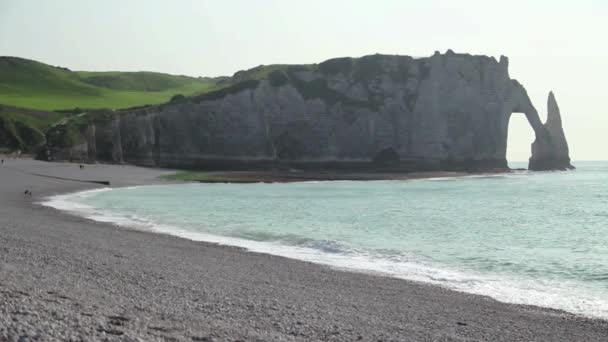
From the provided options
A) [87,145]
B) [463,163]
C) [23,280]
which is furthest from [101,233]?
[463,163]

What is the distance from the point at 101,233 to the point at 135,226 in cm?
430

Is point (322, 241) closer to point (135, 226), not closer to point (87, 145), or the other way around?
point (135, 226)

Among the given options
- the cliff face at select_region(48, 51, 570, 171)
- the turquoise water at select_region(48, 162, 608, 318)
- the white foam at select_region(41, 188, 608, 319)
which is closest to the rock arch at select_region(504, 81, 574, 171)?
the cliff face at select_region(48, 51, 570, 171)

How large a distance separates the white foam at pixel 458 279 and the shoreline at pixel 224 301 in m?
0.80

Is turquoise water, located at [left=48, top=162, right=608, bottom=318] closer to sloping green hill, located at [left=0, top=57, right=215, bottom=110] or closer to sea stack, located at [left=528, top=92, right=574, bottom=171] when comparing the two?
sea stack, located at [left=528, top=92, right=574, bottom=171]

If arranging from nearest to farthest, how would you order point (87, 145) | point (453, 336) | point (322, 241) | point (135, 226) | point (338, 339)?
point (338, 339), point (453, 336), point (322, 241), point (135, 226), point (87, 145)

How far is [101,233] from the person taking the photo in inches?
851

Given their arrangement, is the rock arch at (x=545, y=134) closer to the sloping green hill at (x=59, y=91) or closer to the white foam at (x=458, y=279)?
the sloping green hill at (x=59, y=91)

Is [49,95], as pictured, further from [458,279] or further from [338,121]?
[458,279]

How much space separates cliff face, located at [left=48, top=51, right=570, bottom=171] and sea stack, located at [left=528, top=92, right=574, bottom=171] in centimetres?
901

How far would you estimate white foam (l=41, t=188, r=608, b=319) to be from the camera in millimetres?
13422

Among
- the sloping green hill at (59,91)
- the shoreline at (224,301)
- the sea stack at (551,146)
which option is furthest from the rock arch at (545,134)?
the shoreline at (224,301)

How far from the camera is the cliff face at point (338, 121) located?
84062 millimetres

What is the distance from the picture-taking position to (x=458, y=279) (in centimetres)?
1598
